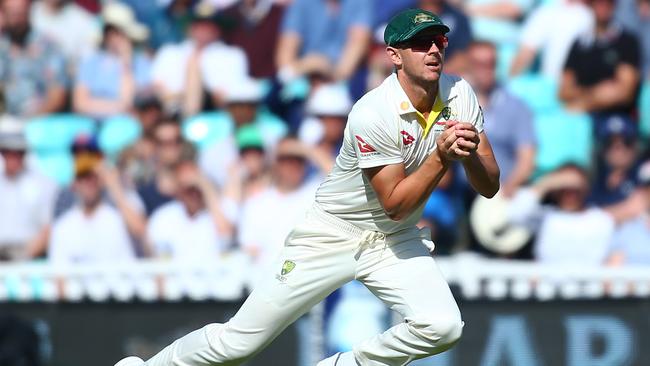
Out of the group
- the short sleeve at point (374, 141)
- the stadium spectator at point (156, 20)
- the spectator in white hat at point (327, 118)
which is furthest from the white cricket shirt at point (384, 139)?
the stadium spectator at point (156, 20)

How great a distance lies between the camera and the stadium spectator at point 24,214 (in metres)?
8.85

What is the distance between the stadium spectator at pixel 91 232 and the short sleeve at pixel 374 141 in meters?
4.37

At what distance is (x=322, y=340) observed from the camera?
293 inches

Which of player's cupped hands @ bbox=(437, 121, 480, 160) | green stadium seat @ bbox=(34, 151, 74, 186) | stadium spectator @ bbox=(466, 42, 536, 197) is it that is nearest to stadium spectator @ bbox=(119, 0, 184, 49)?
green stadium seat @ bbox=(34, 151, 74, 186)

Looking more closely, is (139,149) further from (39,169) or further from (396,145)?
(396,145)

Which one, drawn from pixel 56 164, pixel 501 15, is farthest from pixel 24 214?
pixel 501 15

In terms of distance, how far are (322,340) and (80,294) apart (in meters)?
1.87

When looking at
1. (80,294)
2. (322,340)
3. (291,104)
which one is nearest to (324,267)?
(322,340)

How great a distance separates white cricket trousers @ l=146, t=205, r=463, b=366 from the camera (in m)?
4.75

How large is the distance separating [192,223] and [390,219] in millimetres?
4091

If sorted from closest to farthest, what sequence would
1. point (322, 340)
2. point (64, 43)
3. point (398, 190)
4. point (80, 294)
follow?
point (398, 190) < point (322, 340) < point (80, 294) < point (64, 43)

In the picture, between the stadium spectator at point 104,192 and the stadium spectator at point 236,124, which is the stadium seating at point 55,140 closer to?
the stadium spectator at point 104,192

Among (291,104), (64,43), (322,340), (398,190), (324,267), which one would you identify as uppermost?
(64,43)

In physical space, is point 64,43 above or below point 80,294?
above
